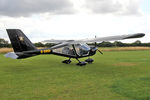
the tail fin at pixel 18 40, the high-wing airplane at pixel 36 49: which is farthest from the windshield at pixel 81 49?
the tail fin at pixel 18 40

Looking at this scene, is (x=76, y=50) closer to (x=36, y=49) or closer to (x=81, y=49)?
(x=81, y=49)

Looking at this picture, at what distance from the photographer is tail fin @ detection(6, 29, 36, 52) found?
12.4 m

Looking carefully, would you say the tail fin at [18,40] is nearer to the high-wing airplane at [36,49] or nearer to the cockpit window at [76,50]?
the high-wing airplane at [36,49]

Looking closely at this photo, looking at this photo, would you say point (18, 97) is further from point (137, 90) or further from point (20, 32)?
point (20, 32)

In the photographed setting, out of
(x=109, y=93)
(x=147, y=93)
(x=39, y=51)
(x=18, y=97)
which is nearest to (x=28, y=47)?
(x=39, y=51)

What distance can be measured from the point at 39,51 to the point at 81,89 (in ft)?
25.7

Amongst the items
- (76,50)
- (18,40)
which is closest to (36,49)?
(18,40)

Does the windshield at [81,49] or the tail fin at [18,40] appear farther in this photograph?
the windshield at [81,49]

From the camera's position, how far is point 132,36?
11.5 meters

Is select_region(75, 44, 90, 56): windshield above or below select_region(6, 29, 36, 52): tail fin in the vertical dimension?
below

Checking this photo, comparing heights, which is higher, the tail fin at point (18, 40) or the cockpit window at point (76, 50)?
the tail fin at point (18, 40)

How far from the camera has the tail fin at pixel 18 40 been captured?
12445 millimetres

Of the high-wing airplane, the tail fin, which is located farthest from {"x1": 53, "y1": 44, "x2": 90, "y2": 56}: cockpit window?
the tail fin

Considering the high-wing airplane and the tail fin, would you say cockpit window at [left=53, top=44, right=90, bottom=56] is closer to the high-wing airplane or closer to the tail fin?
the high-wing airplane
